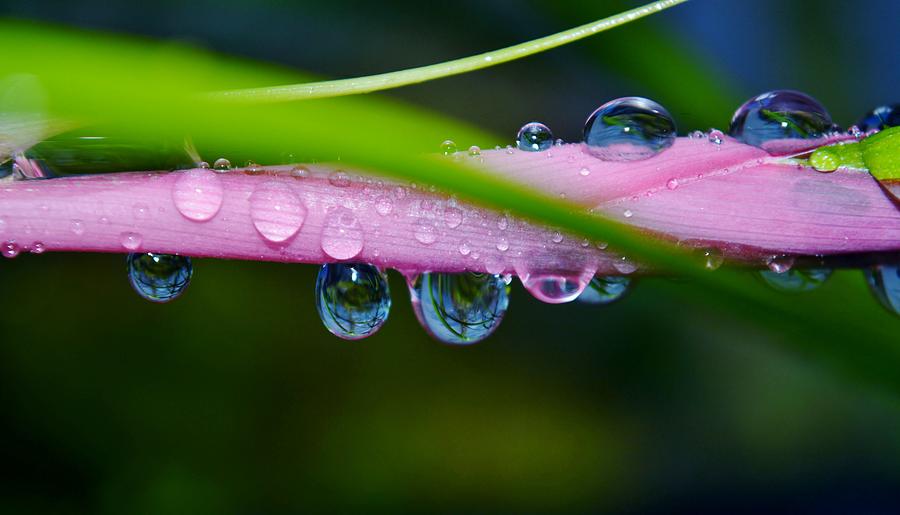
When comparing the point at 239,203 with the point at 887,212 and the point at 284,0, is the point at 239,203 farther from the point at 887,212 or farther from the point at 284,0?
the point at 284,0

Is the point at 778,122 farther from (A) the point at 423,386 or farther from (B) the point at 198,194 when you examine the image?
(A) the point at 423,386

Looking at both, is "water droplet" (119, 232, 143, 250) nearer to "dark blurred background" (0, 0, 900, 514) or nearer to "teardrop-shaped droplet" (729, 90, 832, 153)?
"teardrop-shaped droplet" (729, 90, 832, 153)

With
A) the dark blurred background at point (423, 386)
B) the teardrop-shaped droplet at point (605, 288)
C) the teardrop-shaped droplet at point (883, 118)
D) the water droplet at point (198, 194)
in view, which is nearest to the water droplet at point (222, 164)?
the water droplet at point (198, 194)

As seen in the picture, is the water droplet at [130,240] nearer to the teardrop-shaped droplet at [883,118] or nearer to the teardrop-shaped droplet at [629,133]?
the teardrop-shaped droplet at [629,133]

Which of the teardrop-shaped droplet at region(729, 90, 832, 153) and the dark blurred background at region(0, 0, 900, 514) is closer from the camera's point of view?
the teardrop-shaped droplet at region(729, 90, 832, 153)

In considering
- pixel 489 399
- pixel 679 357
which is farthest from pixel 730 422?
pixel 489 399

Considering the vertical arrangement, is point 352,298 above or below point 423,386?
below

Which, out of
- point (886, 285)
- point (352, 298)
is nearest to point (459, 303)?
point (352, 298)

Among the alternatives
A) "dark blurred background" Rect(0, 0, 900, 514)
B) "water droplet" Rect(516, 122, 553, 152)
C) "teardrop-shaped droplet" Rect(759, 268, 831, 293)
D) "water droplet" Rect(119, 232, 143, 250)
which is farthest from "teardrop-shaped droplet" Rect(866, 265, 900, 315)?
"dark blurred background" Rect(0, 0, 900, 514)
